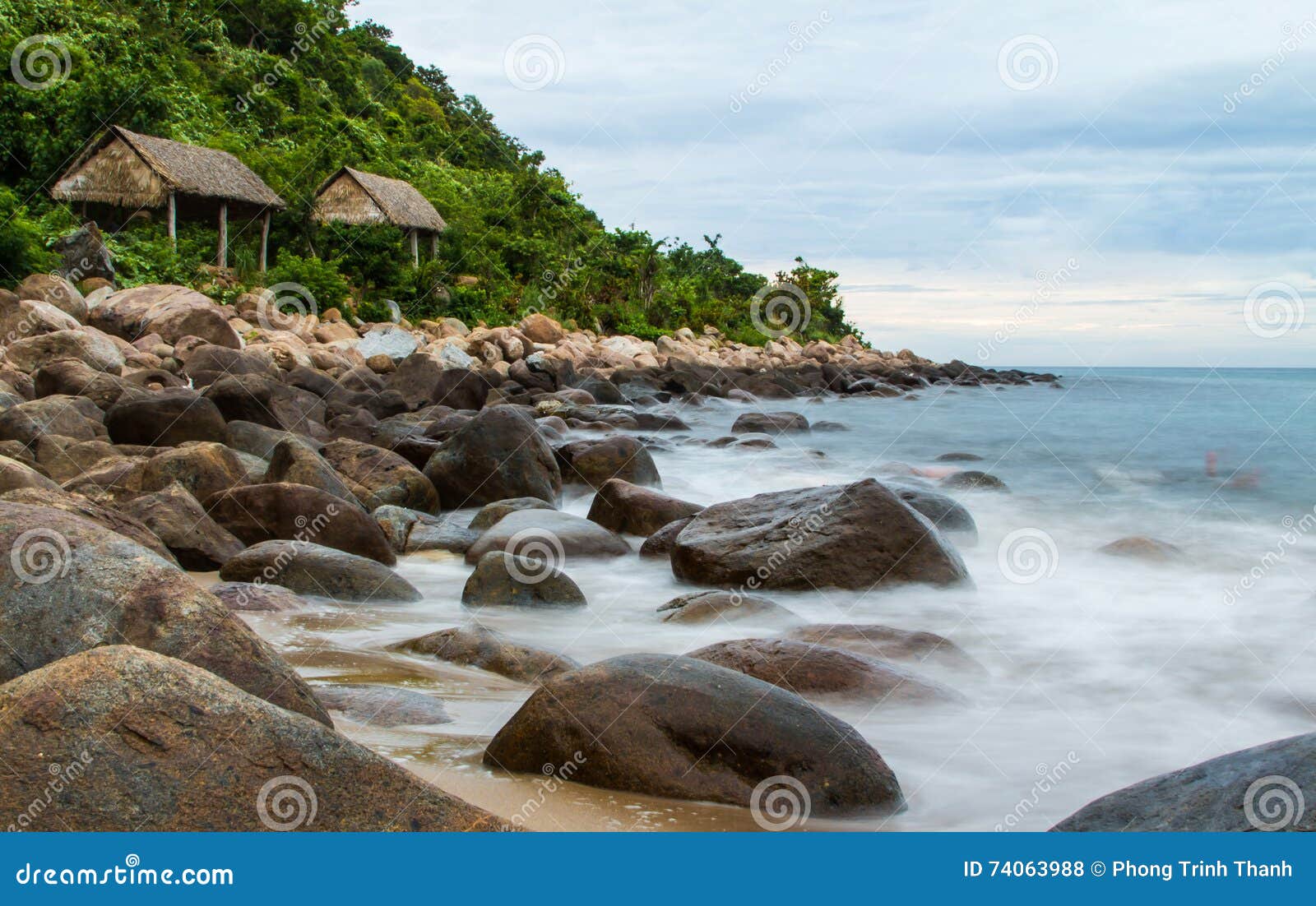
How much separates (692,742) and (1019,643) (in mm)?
3135

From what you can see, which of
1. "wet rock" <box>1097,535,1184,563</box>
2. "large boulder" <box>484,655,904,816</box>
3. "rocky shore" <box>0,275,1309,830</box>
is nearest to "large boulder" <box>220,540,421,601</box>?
"rocky shore" <box>0,275,1309,830</box>

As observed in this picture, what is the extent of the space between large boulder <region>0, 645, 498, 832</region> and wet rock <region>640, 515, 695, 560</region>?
4664 millimetres

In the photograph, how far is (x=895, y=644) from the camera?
5.19 meters

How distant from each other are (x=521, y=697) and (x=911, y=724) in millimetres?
1524

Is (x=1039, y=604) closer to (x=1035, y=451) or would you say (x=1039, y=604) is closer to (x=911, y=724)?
(x=911, y=724)

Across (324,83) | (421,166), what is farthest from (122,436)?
(324,83)

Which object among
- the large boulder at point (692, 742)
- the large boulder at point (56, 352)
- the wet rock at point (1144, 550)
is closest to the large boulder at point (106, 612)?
the large boulder at point (692, 742)

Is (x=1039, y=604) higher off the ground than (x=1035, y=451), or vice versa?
(x=1035, y=451)

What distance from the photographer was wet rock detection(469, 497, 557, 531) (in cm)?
782

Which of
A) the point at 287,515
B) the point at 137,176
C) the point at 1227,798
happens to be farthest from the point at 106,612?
the point at 137,176

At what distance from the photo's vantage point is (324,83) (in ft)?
119

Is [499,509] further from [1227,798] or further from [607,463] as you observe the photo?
[1227,798]

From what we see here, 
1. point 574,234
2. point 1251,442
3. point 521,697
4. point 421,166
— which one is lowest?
point 521,697

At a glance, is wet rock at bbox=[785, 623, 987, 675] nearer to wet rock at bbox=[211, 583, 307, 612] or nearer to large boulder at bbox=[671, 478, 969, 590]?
large boulder at bbox=[671, 478, 969, 590]
